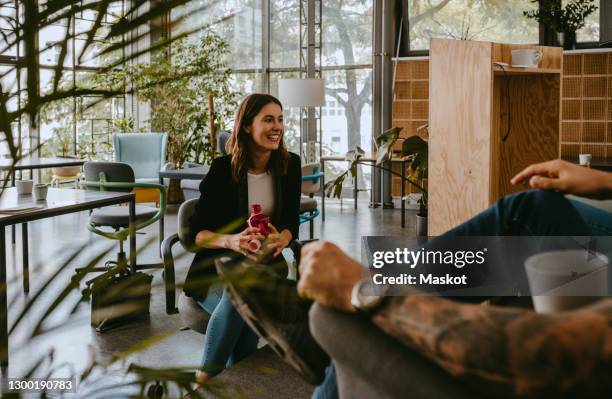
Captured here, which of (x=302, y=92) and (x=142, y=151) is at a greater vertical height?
(x=302, y=92)

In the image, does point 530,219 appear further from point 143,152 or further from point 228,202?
point 143,152

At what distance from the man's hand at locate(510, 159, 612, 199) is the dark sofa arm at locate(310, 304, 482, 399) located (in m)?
0.91

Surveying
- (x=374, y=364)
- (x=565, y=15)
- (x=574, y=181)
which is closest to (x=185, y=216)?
(x=574, y=181)

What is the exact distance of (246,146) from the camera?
126 inches

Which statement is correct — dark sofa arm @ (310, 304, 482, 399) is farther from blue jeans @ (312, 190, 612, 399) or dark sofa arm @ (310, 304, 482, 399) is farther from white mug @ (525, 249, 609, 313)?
blue jeans @ (312, 190, 612, 399)

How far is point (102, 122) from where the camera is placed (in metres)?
9.96

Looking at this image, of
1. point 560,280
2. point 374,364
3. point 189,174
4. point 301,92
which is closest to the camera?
point 374,364

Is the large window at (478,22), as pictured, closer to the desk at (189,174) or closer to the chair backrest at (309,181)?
the chair backrest at (309,181)

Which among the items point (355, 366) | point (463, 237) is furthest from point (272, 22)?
point (355, 366)

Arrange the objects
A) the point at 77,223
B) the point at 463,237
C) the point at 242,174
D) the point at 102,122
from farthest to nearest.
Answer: the point at 102,122 → the point at 77,223 → the point at 242,174 → the point at 463,237

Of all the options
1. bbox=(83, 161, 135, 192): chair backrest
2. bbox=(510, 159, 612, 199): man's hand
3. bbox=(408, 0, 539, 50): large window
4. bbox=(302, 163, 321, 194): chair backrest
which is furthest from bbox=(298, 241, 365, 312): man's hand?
bbox=(408, 0, 539, 50): large window

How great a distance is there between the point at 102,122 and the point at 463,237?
888 cm

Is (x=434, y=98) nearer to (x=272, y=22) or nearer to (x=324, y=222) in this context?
(x=324, y=222)

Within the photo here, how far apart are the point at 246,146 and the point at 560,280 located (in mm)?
2213
